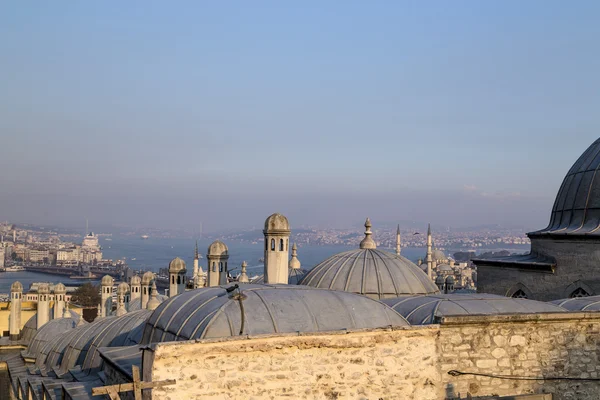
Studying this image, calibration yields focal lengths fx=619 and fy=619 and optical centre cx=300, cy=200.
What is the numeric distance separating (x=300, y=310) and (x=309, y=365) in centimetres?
92

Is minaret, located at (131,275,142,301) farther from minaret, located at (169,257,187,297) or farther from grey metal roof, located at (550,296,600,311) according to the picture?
grey metal roof, located at (550,296,600,311)

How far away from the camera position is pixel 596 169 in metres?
17.0

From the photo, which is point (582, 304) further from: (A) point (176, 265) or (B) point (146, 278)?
(B) point (146, 278)

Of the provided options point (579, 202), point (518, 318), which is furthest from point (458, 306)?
point (579, 202)

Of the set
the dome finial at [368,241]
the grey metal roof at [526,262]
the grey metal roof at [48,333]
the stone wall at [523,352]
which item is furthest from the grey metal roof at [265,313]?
the grey metal roof at [48,333]

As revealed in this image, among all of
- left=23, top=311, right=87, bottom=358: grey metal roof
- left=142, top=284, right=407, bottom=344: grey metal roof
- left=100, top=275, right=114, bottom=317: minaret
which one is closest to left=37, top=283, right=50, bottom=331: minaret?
left=100, top=275, right=114, bottom=317: minaret

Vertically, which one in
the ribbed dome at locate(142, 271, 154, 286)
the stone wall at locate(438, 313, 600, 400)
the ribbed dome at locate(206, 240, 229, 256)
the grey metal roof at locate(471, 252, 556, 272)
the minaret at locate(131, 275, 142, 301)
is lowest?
the minaret at locate(131, 275, 142, 301)

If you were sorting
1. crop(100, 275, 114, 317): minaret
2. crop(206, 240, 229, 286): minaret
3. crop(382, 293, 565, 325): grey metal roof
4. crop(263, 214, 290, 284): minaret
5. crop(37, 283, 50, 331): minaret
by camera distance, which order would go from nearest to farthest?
crop(382, 293, 565, 325): grey metal roof, crop(263, 214, 290, 284): minaret, crop(206, 240, 229, 286): minaret, crop(37, 283, 50, 331): minaret, crop(100, 275, 114, 317): minaret

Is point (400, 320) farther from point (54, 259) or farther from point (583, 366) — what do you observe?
point (54, 259)

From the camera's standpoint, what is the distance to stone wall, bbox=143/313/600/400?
7480mm

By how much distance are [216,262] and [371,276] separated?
8.81 m

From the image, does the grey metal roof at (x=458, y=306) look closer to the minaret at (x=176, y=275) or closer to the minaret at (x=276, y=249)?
the minaret at (x=276, y=249)

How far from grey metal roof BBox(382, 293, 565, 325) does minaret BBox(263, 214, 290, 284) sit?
5.81 m

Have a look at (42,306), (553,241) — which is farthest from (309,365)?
(42,306)
